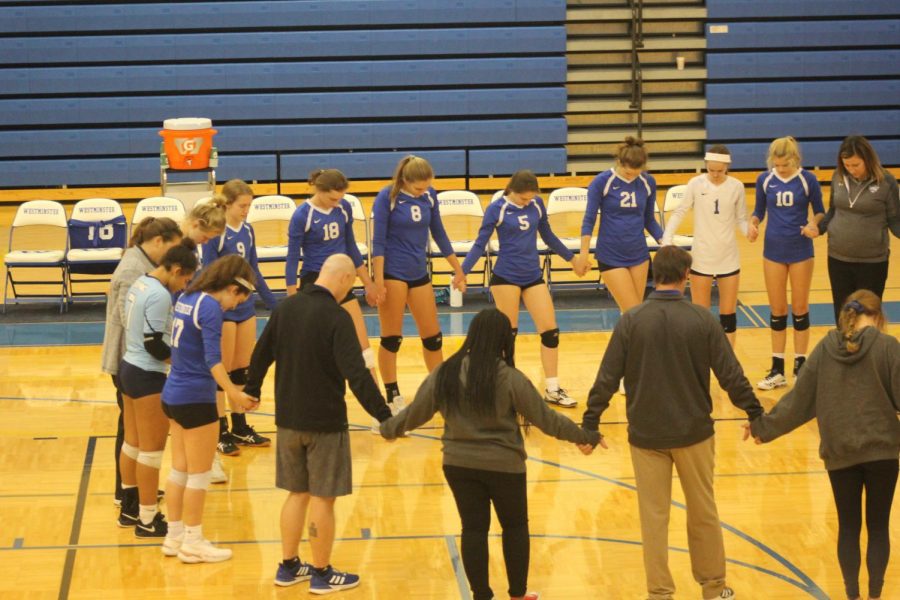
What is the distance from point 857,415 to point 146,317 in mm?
3107

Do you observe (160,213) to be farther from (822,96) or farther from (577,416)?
(822,96)

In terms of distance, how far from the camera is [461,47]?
1584cm

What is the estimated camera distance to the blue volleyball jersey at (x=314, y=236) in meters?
7.27

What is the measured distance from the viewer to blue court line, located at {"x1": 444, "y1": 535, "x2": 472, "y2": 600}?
5.31 metres

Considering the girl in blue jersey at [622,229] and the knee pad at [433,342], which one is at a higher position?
the girl in blue jersey at [622,229]

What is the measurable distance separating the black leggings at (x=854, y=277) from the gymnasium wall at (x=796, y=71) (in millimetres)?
8602

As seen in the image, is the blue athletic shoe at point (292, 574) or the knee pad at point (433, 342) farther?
the knee pad at point (433, 342)

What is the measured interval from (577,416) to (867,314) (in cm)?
328

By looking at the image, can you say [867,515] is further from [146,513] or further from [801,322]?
[801,322]

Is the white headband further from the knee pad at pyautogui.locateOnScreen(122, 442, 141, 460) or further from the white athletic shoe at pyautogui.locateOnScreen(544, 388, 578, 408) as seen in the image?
the knee pad at pyautogui.locateOnScreen(122, 442, 141, 460)

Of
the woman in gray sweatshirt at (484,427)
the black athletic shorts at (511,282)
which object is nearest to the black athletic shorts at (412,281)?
the black athletic shorts at (511,282)

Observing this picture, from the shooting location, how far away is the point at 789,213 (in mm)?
7969

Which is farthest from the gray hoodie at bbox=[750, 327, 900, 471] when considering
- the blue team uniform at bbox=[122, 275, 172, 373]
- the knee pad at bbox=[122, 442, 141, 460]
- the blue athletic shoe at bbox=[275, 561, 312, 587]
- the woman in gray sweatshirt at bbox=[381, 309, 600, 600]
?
the knee pad at bbox=[122, 442, 141, 460]

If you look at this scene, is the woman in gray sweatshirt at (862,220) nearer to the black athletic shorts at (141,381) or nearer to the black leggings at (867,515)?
the black leggings at (867,515)
